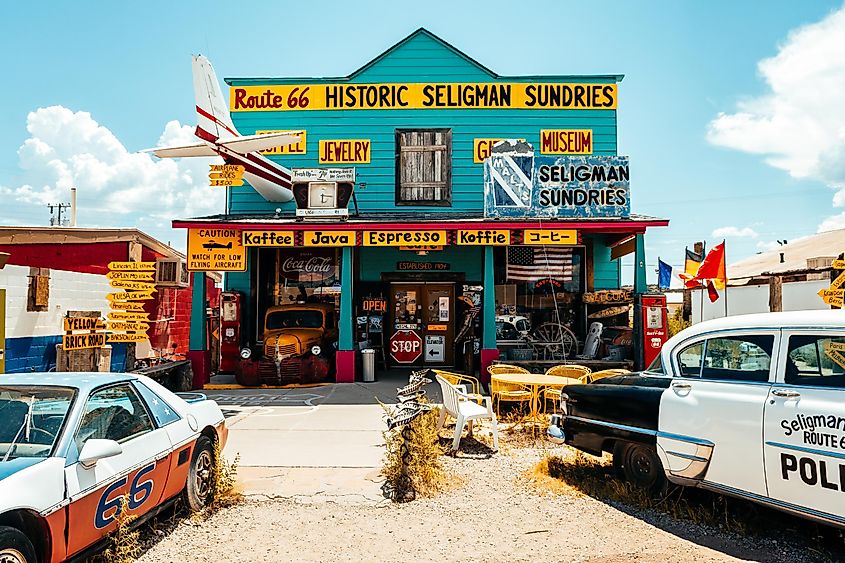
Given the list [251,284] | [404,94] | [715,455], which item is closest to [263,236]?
[251,284]

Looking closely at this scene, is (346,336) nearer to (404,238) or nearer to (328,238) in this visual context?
(328,238)

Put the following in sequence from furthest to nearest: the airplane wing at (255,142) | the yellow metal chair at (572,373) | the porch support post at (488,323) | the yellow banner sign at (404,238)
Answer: the airplane wing at (255,142), the yellow banner sign at (404,238), the porch support post at (488,323), the yellow metal chair at (572,373)

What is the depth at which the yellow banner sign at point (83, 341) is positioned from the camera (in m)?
10.2

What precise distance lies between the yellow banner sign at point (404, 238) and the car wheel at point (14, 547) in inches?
413

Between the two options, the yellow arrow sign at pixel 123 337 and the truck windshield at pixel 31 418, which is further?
the yellow arrow sign at pixel 123 337

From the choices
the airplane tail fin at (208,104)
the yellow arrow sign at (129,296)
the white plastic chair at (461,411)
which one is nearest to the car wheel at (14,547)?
the white plastic chair at (461,411)

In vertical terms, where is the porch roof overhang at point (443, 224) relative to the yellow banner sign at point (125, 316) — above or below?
above

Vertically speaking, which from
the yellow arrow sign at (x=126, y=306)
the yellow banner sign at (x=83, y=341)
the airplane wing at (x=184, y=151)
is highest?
the airplane wing at (x=184, y=151)

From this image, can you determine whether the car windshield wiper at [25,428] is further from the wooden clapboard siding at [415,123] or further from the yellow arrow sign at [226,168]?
the wooden clapboard siding at [415,123]

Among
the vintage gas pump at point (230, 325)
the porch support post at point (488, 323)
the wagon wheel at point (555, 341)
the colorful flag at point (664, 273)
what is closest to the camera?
the porch support post at point (488, 323)

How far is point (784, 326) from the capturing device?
205 inches

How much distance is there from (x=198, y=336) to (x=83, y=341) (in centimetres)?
382

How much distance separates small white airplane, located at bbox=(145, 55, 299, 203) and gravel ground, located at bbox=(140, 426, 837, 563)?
10.6m

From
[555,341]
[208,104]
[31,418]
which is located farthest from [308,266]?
[31,418]
